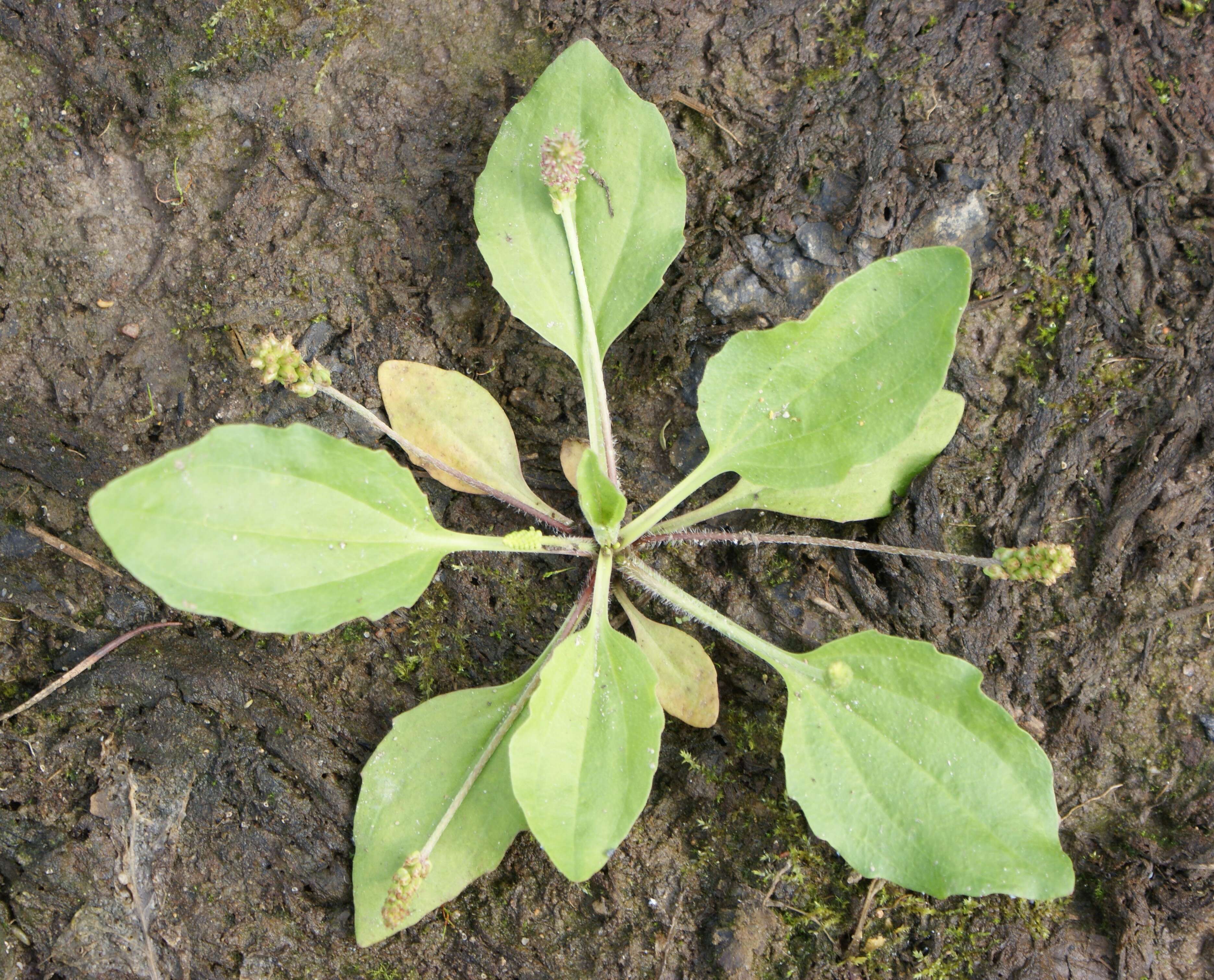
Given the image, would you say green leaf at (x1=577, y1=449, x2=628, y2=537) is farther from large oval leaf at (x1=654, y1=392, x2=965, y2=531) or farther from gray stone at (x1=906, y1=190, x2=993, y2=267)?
gray stone at (x1=906, y1=190, x2=993, y2=267)

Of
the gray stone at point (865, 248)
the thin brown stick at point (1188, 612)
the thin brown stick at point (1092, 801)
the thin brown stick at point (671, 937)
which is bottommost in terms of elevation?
the thin brown stick at point (671, 937)

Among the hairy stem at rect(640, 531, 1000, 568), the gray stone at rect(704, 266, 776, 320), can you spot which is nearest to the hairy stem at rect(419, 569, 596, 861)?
the hairy stem at rect(640, 531, 1000, 568)

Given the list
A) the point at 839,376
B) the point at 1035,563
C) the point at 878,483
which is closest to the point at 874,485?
the point at 878,483

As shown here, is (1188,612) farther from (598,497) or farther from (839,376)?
(598,497)

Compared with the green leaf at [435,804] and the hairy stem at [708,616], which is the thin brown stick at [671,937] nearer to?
the green leaf at [435,804]

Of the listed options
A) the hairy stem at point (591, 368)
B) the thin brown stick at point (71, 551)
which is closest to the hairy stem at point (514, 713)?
the hairy stem at point (591, 368)

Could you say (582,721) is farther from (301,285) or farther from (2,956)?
(2,956)

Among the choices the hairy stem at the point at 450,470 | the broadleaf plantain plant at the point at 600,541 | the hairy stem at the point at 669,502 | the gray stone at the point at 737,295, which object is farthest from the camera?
the gray stone at the point at 737,295
